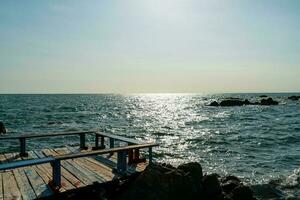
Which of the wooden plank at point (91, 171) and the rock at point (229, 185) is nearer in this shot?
the wooden plank at point (91, 171)

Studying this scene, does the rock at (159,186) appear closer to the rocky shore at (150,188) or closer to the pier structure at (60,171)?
the rocky shore at (150,188)

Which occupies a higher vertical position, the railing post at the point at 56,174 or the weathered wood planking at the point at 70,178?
the railing post at the point at 56,174

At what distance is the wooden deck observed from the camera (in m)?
7.61

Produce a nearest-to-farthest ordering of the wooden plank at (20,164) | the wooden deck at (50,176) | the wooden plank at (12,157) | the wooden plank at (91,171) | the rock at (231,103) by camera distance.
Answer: the wooden plank at (20,164)
the wooden deck at (50,176)
the wooden plank at (91,171)
the wooden plank at (12,157)
the rock at (231,103)

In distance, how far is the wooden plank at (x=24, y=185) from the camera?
7367 mm

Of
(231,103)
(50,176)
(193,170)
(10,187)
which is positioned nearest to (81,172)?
(50,176)

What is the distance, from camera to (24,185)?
809cm

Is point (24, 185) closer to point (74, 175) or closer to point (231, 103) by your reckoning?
point (74, 175)

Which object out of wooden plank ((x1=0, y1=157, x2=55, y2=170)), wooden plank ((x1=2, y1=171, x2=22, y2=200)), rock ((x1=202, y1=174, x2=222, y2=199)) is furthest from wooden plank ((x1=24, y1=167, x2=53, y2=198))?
rock ((x1=202, y1=174, x2=222, y2=199))

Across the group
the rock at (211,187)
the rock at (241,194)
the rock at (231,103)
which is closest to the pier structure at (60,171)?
the rock at (211,187)

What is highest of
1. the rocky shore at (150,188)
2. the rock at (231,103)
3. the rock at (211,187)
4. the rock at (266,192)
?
the rocky shore at (150,188)

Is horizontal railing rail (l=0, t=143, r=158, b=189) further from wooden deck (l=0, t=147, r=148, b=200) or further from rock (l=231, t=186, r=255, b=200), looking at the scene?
rock (l=231, t=186, r=255, b=200)

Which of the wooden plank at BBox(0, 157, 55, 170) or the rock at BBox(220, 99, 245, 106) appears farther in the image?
the rock at BBox(220, 99, 245, 106)

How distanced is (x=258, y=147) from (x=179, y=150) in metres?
5.78
